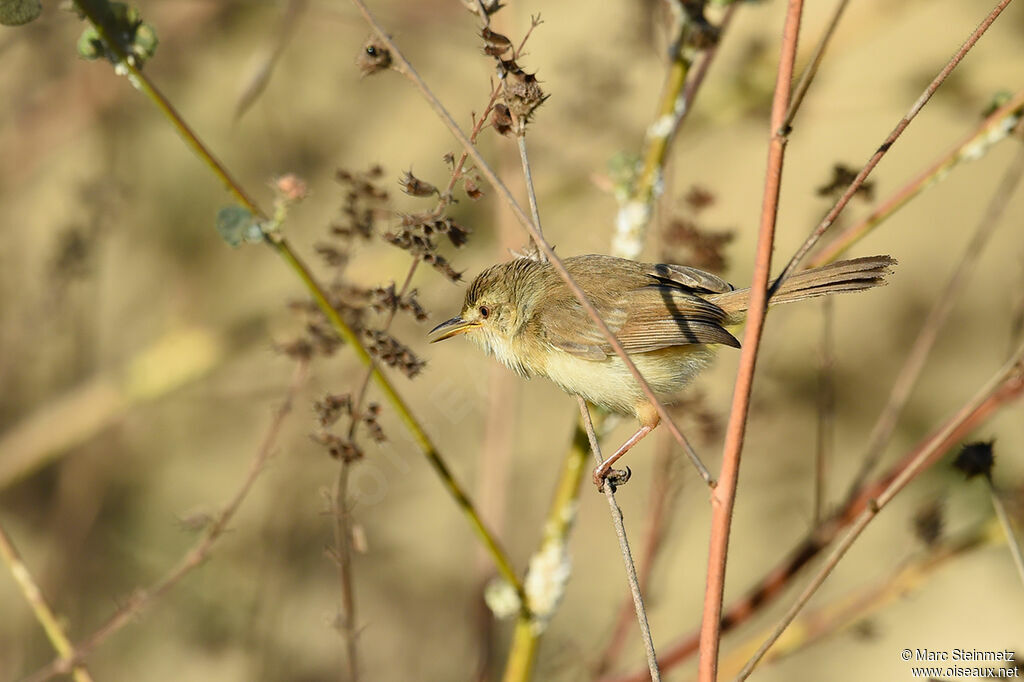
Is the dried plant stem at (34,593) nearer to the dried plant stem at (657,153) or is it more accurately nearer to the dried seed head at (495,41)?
the dried seed head at (495,41)

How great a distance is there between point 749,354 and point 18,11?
4.02 ft

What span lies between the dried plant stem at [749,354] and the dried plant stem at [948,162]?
991 millimetres

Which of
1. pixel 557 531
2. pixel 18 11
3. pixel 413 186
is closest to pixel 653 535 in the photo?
pixel 557 531

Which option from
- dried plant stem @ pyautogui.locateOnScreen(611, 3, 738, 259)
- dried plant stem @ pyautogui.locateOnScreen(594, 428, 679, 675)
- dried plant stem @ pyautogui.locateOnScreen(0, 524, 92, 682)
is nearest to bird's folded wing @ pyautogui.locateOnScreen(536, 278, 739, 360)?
dried plant stem @ pyautogui.locateOnScreen(611, 3, 738, 259)

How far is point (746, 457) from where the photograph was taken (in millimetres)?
3387

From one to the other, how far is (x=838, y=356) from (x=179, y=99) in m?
2.88

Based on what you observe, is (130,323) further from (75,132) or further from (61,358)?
(75,132)

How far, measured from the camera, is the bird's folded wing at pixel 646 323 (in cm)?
208

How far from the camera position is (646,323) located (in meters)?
2.18

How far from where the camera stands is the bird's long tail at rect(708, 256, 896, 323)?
5.47 feet

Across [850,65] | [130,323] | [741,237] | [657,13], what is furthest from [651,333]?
[130,323]

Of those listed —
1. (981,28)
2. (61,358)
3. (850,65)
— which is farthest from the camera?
(61,358)

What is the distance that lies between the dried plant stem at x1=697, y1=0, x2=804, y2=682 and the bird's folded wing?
3.17ft

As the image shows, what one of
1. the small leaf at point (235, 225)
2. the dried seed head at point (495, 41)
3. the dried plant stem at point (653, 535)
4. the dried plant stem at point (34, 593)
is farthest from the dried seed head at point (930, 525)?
the dried plant stem at point (34, 593)
